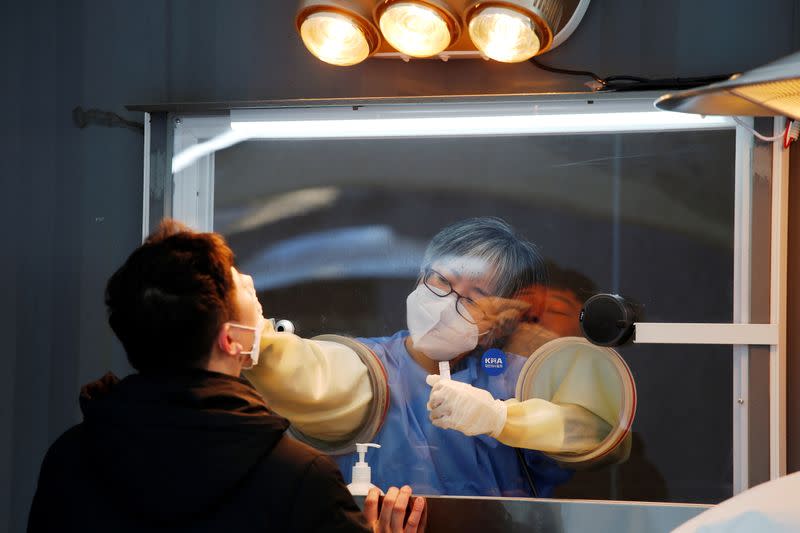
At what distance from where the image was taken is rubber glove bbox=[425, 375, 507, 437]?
152 centimetres

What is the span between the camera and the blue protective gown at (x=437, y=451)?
1523mm

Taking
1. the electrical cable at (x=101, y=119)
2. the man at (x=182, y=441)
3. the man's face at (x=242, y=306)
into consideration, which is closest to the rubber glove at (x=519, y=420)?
the man's face at (x=242, y=306)

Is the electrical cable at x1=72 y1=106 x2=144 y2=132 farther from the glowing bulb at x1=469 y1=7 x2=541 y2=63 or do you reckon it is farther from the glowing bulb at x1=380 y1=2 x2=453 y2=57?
the glowing bulb at x1=469 y1=7 x2=541 y2=63

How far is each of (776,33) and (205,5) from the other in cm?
107

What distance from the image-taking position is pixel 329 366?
1585 mm

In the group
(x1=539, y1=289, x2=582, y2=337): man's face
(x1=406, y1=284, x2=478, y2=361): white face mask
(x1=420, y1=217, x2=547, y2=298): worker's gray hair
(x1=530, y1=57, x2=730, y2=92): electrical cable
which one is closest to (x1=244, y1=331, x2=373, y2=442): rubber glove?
(x1=406, y1=284, x2=478, y2=361): white face mask

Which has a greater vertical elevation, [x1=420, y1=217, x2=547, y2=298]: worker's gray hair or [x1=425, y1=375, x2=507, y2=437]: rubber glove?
[x1=420, y1=217, x2=547, y2=298]: worker's gray hair

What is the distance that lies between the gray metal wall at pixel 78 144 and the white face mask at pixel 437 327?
0.41 meters

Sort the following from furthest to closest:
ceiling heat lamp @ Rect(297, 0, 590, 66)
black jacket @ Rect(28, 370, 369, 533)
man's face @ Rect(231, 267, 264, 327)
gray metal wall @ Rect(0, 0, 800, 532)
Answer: gray metal wall @ Rect(0, 0, 800, 532) < ceiling heat lamp @ Rect(297, 0, 590, 66) < man's face @ Rect(231, 267, 264, 327) < black jacket @ Rect(28, 370, 369, 533)

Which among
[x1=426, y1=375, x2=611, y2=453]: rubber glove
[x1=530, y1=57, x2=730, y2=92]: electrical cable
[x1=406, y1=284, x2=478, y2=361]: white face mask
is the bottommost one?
[x1=426, y1=375, x2=611, y2=453]: rubber glove

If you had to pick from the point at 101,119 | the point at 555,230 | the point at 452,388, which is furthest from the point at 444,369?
the point at 101,119

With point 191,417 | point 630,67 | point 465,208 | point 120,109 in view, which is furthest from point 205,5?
point 191,417

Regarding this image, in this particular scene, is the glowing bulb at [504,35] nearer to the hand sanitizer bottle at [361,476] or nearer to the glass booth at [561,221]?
the glass booth at [561,221]

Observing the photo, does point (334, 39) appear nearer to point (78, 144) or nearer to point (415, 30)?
point (415, 30)
